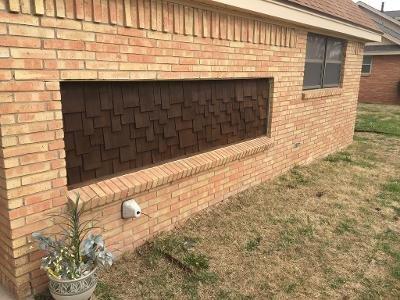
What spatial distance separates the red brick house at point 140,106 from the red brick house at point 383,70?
15176mm

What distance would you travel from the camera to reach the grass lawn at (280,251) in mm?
3098

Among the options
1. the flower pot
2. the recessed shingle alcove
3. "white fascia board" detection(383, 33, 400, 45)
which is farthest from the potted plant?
"white fascia board" detection(383, 33, 400, 45)

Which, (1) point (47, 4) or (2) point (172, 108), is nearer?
(1) point (47, 4)

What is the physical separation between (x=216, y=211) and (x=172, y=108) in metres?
1.54

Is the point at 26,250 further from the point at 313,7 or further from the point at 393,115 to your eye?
the point at 393,115

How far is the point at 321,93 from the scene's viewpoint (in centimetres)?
657

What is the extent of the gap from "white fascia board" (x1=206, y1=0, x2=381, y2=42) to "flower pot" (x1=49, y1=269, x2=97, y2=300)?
113 inches

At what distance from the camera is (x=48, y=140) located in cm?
267

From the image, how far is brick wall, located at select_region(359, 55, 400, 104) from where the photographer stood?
1900cm

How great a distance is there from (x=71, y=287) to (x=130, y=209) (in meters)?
0.92

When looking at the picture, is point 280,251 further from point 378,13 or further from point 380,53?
point 378,13

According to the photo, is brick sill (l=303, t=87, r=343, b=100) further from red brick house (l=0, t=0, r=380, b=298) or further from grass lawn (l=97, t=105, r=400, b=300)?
grass lawn (l=97, t=105, r=400, b=300)

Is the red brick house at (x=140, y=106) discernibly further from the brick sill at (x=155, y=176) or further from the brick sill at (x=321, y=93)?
the brick sill at (x=321, y=93)

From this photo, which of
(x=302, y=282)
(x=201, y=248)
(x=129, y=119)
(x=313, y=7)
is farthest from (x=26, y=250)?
(x=313, y=7)
